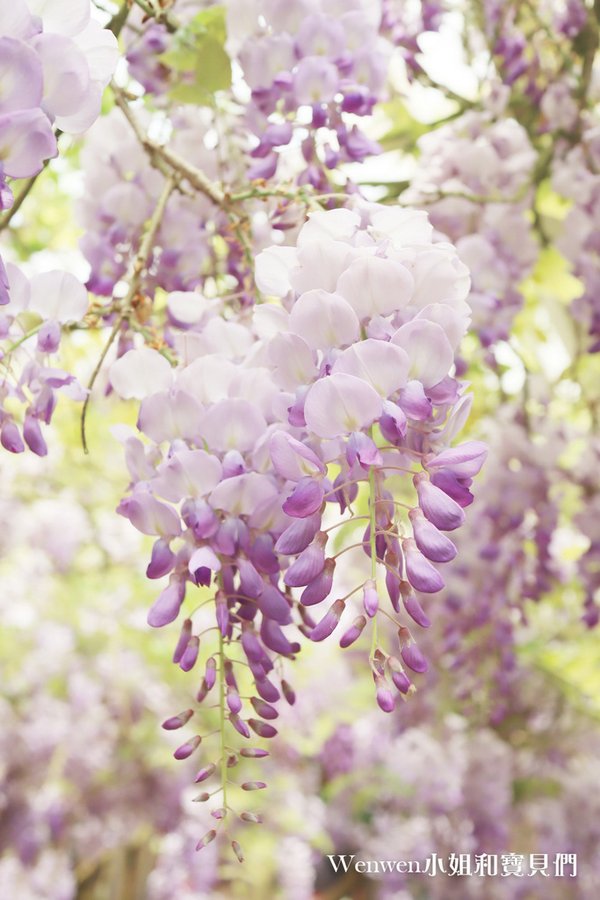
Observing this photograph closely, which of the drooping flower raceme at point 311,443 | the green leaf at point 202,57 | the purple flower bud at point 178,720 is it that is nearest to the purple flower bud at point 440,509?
the drooping flower raceme at point 311,443

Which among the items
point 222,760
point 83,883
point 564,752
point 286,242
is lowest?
point 83,883

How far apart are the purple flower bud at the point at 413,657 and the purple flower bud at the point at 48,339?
323 millimetres

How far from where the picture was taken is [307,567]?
1.65 ft

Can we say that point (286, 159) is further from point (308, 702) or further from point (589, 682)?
point (308, 702)

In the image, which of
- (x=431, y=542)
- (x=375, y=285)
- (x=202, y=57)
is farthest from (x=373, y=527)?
(x=202, y=57)

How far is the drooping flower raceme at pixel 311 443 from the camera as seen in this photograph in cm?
49

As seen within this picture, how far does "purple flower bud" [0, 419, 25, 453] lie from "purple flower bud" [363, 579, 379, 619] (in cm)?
A: 25

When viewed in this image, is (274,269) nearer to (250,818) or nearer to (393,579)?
(393,579)

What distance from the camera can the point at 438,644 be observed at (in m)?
2.31

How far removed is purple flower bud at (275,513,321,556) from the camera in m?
0.51

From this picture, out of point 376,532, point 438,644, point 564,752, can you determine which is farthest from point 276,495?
point 564,752

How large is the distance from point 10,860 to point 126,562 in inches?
44.6

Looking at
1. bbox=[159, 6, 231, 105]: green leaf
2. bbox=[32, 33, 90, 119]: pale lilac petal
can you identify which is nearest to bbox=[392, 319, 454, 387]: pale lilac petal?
bbox=[32, 33, 90, 119]: pale lilac petal

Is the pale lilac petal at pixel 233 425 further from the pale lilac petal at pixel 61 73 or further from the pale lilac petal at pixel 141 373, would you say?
the pale lilac petal at pixel 61 73
